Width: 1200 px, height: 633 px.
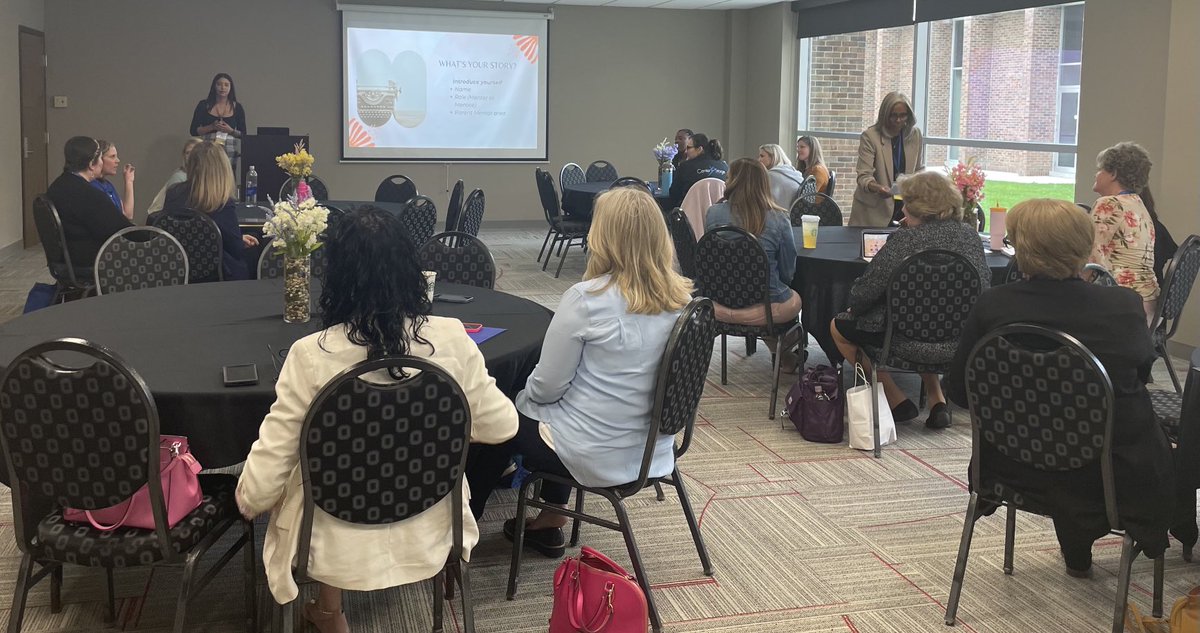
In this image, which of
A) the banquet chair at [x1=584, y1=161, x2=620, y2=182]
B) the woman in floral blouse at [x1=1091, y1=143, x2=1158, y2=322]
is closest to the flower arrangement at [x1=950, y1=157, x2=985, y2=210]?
the woman in floral blouse at [x1=1091, y1=143, x2=1158, y2=322]

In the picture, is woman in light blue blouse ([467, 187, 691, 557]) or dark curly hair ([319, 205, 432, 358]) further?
woman in light blue blouse ([467, 187, 691, 557])

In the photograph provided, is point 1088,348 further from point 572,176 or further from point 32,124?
point 32,124

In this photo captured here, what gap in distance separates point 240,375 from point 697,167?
224 inches

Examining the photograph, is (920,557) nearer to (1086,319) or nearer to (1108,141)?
(1086,319)

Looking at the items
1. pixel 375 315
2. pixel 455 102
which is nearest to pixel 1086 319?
pixel 375 315

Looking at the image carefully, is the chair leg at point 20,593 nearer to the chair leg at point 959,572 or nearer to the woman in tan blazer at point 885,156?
the chair leg at point 959,572

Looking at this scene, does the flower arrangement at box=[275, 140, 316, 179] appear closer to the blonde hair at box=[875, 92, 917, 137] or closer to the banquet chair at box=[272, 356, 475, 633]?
the banquet chair at box=[272, 356, 475, 633]

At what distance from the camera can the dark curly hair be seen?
223 centimetres

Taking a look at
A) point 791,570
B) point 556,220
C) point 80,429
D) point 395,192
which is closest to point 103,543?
point 80,429

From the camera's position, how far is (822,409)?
444cm

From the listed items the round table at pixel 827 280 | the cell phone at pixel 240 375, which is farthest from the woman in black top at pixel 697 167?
the cell phone at pixel 240 375

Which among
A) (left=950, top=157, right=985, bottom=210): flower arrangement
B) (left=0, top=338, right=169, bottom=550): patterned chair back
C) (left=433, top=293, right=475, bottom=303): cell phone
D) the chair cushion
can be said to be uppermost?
(left=950, top=157, right=985, bottom=210): flower arrangement

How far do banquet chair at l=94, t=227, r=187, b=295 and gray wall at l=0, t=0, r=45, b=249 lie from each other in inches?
219

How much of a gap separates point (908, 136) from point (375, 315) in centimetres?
529
